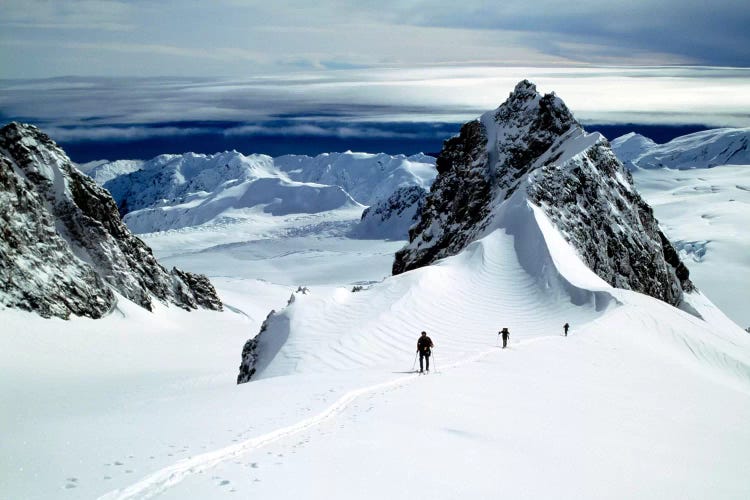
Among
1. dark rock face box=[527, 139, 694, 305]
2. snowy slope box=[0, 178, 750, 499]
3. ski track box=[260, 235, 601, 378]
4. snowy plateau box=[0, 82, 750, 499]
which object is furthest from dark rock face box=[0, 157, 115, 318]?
dark rock face box=[527, 139, 694, 305]

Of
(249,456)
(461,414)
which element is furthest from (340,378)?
(249,456)

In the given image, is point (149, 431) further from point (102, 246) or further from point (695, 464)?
point (102, 246)

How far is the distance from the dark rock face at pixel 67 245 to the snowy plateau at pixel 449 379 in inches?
91.4

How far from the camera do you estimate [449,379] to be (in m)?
21.4

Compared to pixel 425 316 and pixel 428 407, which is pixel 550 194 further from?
pixel 428 407

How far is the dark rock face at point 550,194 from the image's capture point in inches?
2370

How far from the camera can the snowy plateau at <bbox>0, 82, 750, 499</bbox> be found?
37.7ft

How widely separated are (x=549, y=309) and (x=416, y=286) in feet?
30.9

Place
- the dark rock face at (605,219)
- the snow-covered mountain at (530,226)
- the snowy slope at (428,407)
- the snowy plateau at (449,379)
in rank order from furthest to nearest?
the dark rock face at (605,219) < the snow-covered mountain at (530,226) < the snowy plateau at (449,379) < the snowy slope at (428,407)

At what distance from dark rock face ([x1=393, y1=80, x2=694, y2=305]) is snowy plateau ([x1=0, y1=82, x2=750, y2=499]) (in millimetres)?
296

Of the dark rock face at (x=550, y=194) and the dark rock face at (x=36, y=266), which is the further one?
the dark rock face at (x=550, y=194)

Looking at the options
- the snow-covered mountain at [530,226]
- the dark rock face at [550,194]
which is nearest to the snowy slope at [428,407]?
the snow-covered mountain at [530,226]

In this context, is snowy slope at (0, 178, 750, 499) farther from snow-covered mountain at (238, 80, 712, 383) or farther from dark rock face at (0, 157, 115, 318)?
dark rock face at (0, 157, 115, 318)

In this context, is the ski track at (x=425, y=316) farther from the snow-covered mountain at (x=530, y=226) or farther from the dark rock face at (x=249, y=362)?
the dark rock face at (x=249, y=362)
